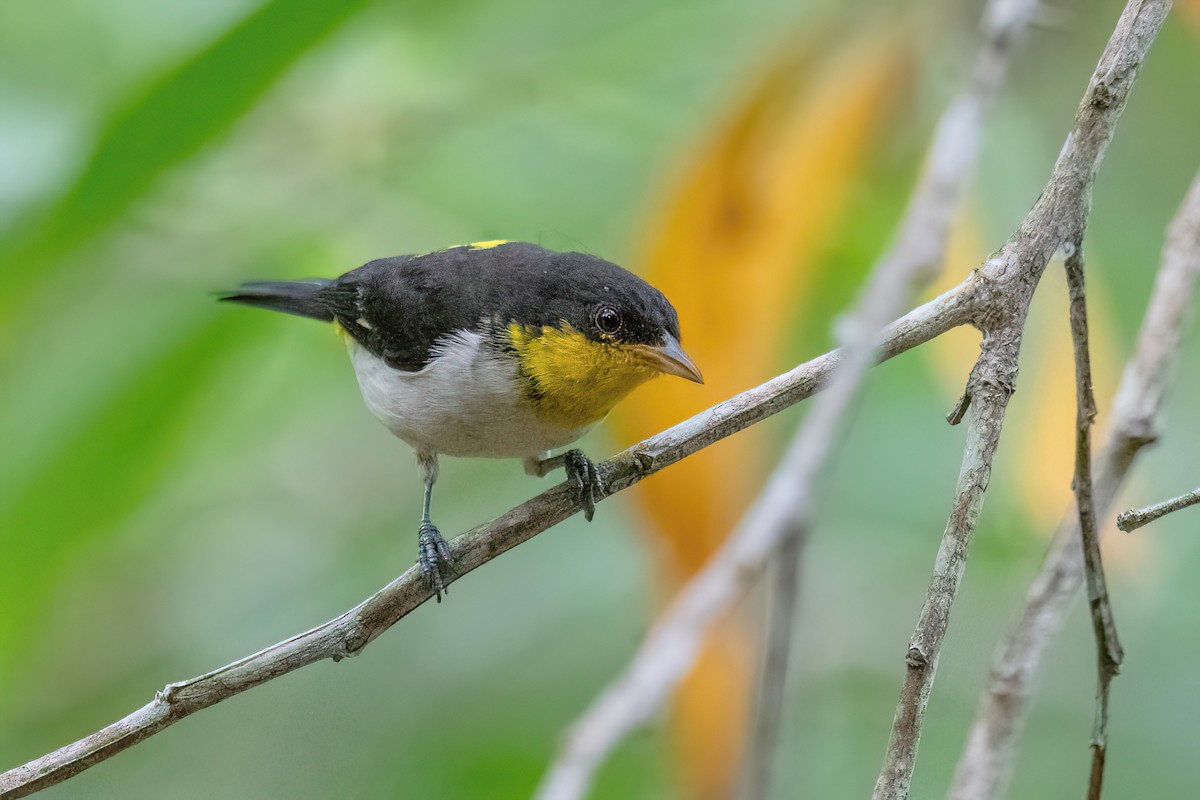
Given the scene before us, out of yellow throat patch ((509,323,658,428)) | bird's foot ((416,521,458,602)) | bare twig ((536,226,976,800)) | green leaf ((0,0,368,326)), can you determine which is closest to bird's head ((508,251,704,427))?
yellow throat patch ((509,323,658,428))

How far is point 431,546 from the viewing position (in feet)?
11.8

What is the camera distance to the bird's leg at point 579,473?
3102 millimetres

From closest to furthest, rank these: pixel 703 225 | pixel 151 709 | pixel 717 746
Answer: pixel 151 709
pixel 717 746
pixel 703 225

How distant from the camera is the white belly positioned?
11.7 feet

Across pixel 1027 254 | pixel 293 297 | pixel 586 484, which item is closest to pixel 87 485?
pixel 293 297

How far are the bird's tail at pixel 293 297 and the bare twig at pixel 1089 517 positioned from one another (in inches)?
115

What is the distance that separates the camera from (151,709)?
2.59 metres

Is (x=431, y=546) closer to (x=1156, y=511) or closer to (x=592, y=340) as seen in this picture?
(x=592, y=340)

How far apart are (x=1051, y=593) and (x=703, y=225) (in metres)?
1.37

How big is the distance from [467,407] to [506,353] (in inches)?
8.4

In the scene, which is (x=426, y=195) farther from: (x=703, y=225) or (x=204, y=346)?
(x=703, y=225)

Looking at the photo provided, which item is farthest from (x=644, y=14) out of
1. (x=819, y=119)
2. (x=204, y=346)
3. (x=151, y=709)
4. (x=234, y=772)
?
(x=234, y=772)

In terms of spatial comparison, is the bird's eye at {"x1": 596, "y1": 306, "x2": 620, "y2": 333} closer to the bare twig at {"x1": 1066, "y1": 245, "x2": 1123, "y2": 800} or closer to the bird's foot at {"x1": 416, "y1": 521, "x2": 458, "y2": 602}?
the bird's foot at {"x1": 416, "y1": 521, "x2": 458, "y2": 602}

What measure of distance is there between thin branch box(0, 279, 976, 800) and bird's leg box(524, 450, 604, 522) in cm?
20
